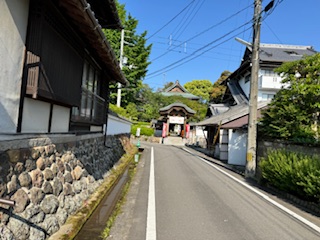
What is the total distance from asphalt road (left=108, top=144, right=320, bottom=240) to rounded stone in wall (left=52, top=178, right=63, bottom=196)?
4.20 feet

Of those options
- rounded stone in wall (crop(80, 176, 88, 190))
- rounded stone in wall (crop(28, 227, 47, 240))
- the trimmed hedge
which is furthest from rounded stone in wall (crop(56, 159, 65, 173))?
the trimmed hedge

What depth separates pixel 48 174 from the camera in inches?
180

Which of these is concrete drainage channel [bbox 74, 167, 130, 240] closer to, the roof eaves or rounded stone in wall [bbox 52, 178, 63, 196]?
rounded stone in wall [bbox 52, 178, 63, 196]

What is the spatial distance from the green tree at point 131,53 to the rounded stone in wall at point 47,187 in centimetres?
2966

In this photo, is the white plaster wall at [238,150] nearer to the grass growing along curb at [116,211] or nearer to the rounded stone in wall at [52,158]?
the grass growing along curb at [116,211]

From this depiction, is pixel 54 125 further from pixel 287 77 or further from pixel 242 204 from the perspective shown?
pixel 287 77

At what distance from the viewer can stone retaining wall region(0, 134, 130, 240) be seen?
131 inches

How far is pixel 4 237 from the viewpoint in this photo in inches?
120

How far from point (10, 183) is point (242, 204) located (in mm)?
5484

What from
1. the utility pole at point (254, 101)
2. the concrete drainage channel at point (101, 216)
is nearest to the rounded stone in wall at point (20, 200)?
the concrete drainage channel at point (101, 216)

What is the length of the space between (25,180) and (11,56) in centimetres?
185

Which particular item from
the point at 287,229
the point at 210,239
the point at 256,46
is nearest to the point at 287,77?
the point at 256,46

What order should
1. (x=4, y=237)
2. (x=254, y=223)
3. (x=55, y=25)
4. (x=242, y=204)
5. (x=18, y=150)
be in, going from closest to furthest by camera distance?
(x=4, y=237)
(x=18, y=150)
(x=55, y=25)
(x=254, y=223)
(x=242, y=204)

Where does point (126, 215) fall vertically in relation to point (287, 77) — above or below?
below
